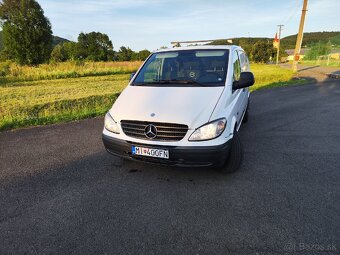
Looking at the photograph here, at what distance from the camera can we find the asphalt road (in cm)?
234

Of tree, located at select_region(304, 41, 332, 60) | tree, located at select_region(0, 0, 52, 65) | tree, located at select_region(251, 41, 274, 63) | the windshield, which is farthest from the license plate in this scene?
tree, located at select_region(251, 41, 274, 63)

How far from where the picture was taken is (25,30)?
3036cm

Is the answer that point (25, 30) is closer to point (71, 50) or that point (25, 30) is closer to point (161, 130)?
point (161, 130)

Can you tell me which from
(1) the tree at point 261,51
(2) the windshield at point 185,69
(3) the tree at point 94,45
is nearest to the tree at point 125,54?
(3) the tree at point 94,45

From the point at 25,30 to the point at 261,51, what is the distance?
4037 cm

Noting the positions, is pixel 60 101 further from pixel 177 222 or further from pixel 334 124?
pixel 334 124

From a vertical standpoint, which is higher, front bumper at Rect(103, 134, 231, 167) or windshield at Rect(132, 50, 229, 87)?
windshield at Rect(132, 50, 229, 87)

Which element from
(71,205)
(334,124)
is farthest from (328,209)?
(334,124)

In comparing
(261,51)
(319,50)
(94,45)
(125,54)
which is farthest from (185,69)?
(125,54)

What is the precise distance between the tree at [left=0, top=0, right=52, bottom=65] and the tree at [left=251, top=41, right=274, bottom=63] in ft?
122

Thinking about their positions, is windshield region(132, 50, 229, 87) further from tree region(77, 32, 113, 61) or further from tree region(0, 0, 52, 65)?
tree region(77, 32, 113, 61)

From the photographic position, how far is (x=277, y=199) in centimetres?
301

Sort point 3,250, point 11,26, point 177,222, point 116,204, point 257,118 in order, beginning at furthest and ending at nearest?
point 11,26, point 257,118, point 116,204, point 177,222, point 3,250

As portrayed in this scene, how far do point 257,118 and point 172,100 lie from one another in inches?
169
